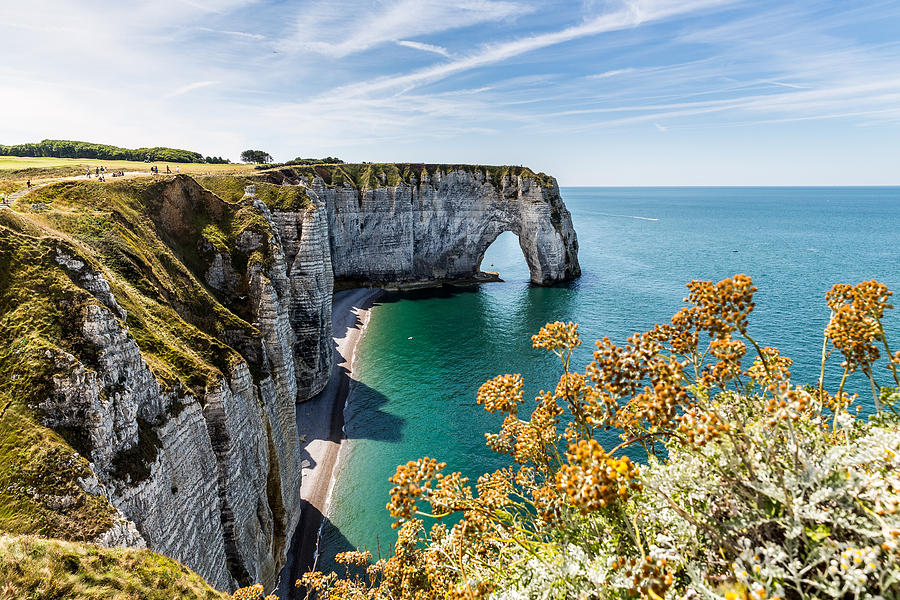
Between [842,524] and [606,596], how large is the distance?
317 centimetres

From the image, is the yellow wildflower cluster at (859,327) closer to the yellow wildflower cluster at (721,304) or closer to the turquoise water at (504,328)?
the yellow wildflower cluster at (721,304)

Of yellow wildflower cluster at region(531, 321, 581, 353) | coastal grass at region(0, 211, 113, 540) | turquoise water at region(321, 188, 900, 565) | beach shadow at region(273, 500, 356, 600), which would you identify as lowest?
beach shadow at region(273, 500, 356, 600)

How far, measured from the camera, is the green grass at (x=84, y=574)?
9.98 meters

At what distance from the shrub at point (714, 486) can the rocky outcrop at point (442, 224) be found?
281 ft

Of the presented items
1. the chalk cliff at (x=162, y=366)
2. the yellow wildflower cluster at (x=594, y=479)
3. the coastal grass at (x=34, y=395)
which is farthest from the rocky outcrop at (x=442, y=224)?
the yellow wildflower cluster at (x=594, y=479)

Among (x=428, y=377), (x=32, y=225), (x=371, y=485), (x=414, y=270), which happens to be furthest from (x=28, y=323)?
(x=414, y=270)

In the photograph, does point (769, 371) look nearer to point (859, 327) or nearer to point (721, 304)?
point (859, 327)

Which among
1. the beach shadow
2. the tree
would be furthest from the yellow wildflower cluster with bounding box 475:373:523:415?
the tree

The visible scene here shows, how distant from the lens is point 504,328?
235ft

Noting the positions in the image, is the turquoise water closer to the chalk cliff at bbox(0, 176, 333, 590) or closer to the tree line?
the chalk cliff at bbox(0, 176, 333, 590)

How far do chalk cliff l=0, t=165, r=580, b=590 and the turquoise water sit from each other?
8014 millimetres

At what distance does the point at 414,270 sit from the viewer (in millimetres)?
100125

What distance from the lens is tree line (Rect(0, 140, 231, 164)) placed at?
7725 cm

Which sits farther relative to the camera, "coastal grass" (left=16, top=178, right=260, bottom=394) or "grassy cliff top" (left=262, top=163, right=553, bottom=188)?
"grassy cliff top" (left=262, top=163, right=553, bottom=188)
